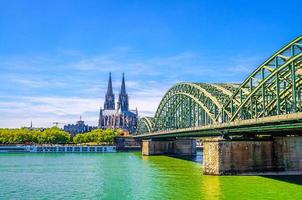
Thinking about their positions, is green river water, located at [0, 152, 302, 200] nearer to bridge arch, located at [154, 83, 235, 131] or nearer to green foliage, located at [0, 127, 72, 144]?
bridge arch, located at [154, 83, 235, 131]

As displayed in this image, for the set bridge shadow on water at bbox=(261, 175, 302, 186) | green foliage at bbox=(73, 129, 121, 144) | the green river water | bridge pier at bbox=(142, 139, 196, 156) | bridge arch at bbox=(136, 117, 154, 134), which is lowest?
the green river water

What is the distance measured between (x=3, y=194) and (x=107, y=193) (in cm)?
1049

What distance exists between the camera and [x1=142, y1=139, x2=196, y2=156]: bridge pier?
12475 cm

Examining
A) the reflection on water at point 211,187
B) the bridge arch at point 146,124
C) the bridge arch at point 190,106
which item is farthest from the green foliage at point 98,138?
the reflection on water at point 211,187

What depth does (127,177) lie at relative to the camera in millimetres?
57406

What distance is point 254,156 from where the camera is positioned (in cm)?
5584

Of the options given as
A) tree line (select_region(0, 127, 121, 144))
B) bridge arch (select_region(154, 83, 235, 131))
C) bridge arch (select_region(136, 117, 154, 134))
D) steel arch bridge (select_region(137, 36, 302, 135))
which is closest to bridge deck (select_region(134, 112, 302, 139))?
steel arch bridge (select_region(137, 36, 302, 135))

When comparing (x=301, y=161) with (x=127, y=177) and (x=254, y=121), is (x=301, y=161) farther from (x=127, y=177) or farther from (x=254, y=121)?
(x=127, y=177)

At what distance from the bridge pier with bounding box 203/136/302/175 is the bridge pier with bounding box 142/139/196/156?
67344mm

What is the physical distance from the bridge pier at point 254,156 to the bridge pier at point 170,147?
221 feet

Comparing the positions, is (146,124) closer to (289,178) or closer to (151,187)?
(289,178)

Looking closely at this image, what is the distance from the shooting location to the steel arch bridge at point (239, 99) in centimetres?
4948

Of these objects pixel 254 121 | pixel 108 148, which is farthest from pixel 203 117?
pixel 108 148

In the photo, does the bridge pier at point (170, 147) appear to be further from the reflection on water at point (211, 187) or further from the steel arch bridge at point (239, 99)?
the reflection on water at point (211, 187)
